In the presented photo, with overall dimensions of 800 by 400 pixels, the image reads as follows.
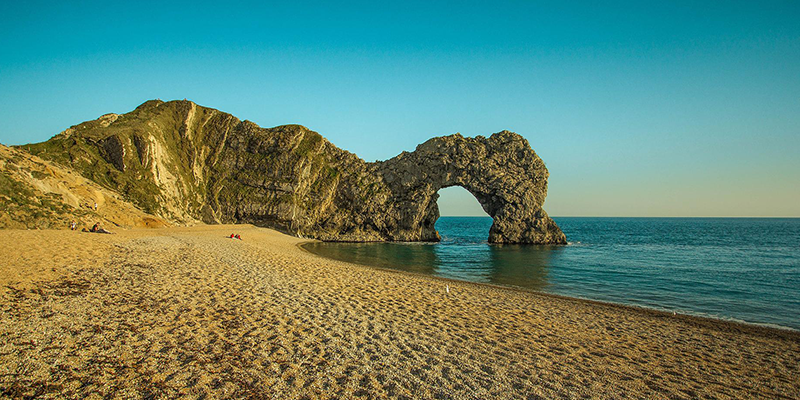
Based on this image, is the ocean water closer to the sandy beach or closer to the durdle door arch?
the sandy beach

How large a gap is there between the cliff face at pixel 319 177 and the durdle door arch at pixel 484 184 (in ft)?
0.48

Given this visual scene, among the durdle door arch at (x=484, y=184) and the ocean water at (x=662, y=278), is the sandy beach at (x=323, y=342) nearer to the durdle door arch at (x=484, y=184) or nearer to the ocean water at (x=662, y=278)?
the ocean water at (x=662, y=278)

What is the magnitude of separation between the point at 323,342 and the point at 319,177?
49.6 m

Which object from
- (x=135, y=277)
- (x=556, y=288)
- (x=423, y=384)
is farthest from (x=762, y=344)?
(x=135, y=277)

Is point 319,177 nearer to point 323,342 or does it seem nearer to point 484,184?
point 484,184

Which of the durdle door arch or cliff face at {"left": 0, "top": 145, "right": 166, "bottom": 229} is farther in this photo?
the durdle door arch

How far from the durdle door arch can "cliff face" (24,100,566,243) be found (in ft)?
0.48

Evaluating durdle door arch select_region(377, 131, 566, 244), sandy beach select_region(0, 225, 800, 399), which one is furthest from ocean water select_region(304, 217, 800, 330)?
durdle door arch select_region(377, 131, 566, 244)

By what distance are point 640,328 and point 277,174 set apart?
50.3m

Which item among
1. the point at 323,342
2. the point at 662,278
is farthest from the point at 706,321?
the point at 323,342

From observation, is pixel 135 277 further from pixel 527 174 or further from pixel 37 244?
pixel 527 174

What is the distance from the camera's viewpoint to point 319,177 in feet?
185

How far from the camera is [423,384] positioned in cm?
654

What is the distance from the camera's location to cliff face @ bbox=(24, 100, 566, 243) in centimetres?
5034
